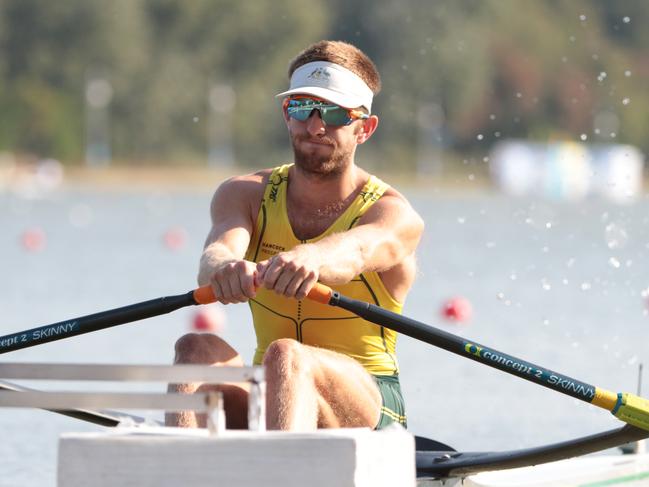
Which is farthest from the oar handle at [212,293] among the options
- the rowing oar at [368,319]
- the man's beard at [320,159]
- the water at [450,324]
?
the water at [450,324]

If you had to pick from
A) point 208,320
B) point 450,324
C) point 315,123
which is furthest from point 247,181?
point 450,324

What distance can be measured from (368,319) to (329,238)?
310 millimetres

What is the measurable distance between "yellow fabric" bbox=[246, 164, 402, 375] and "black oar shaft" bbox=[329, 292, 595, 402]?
38cm

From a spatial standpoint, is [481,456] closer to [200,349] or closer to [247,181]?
[200,349]

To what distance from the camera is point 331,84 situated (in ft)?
17.3

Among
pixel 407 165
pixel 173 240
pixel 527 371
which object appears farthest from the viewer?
pixel 407 165

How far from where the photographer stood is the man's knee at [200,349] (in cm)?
492

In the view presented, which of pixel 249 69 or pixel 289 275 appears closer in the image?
pixel 289 275

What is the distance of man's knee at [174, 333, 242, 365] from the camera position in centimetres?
492

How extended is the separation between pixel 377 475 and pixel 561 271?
16.3 meters

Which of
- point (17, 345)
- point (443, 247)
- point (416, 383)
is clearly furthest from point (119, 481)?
point (443, 247)

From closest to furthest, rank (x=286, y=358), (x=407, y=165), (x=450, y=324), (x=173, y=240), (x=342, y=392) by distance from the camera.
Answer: (x=286, y=358)
(x=342, y=392)
(x=450, y=324)
(x=173, y=240)
(x=407, y=165)

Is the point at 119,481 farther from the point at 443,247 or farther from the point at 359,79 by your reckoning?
the point at 443,247

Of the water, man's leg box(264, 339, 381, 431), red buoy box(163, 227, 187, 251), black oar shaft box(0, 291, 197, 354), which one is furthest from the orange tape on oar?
red buoy box(163, 227, 187, 251)
